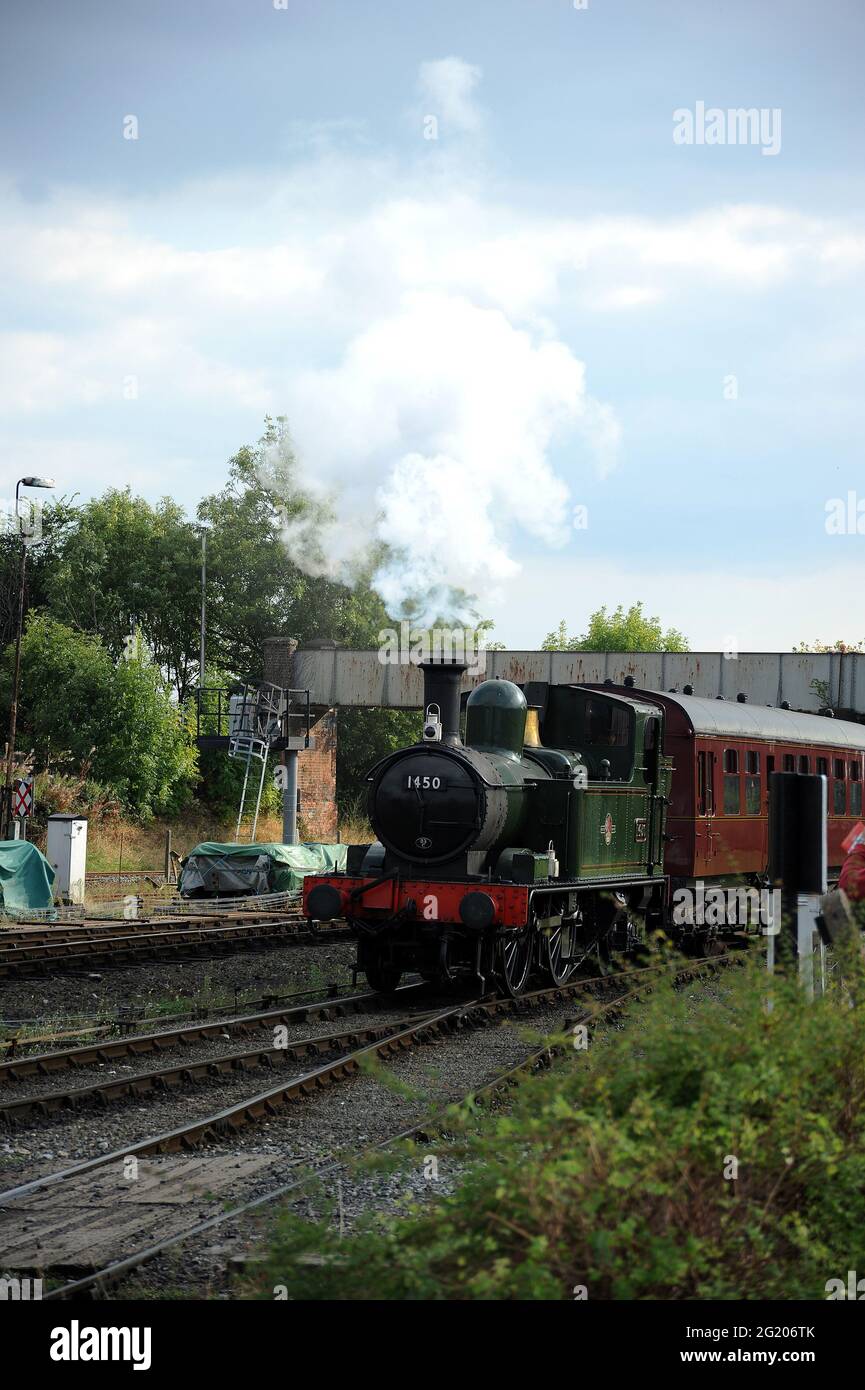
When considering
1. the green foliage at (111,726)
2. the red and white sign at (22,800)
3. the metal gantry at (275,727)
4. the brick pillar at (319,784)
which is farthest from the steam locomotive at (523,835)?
the brick pillar at (319,784)

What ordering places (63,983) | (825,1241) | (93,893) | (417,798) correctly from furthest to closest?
(93,893) < (63,983) < (417,798) < (825,1241)

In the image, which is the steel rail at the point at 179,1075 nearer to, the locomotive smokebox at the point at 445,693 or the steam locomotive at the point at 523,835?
the steam locomotive at the point at 523,835

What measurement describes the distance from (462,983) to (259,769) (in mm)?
24820

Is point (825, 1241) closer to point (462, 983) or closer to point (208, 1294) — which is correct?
point (208, 1294)

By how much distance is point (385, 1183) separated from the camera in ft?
23.0

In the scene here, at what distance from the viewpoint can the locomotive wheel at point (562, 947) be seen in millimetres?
14227

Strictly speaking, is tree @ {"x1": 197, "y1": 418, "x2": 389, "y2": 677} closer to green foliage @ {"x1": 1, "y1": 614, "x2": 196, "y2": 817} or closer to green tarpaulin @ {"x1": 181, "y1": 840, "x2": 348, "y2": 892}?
green foliage @ {"x1": 1, "y1": 614, "x2": 196, "y2": 817}

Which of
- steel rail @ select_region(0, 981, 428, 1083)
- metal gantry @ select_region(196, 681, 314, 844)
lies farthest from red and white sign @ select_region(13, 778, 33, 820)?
steel rail @ select_region(0, 981, 428, 1083)

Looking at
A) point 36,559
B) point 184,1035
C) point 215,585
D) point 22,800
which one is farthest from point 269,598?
point 184,1035

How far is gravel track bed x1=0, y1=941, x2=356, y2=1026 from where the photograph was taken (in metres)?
13.3

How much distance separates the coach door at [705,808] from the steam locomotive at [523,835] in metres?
0.04

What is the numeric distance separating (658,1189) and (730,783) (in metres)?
14.2

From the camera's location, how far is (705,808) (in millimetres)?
17219
